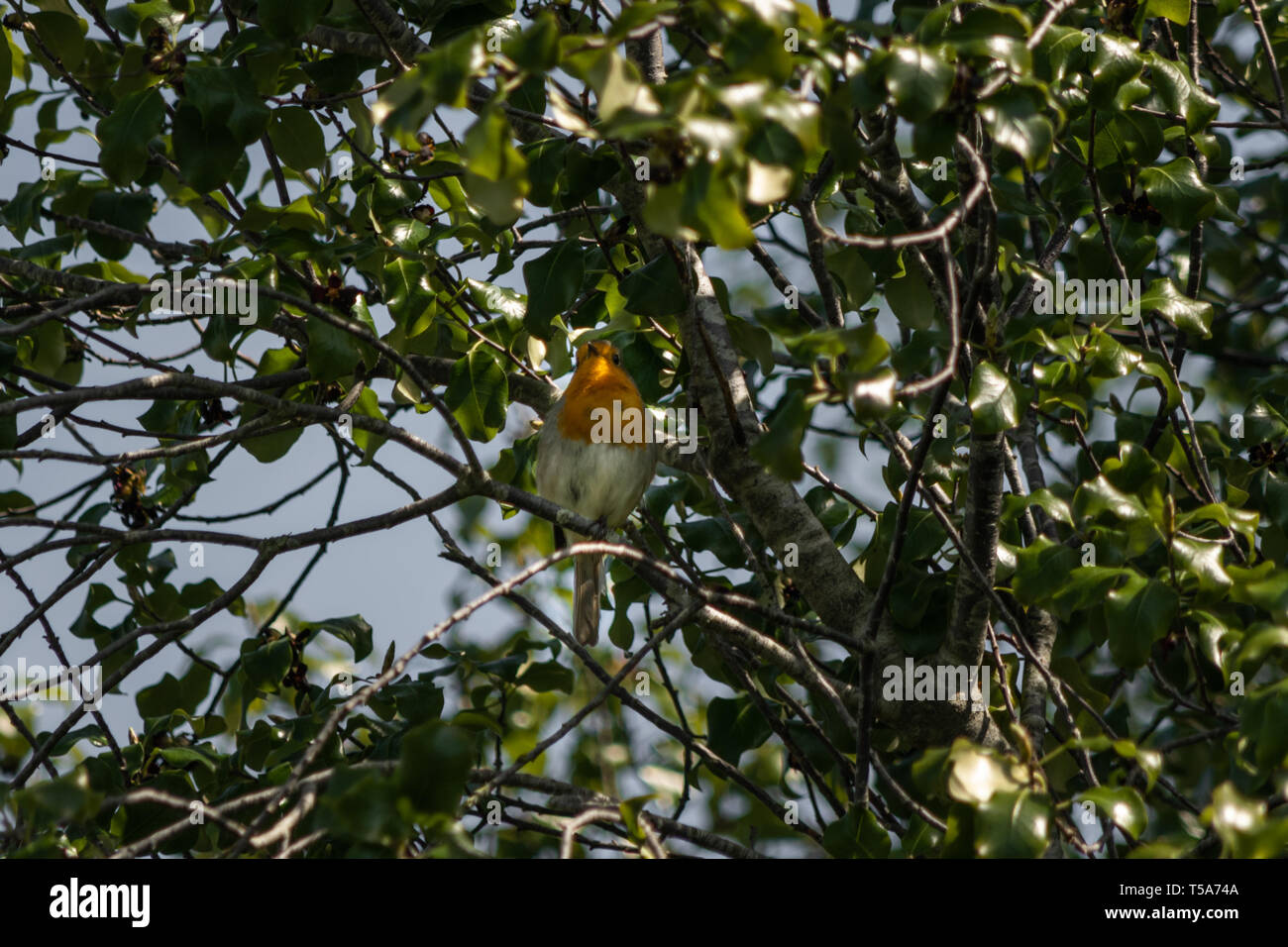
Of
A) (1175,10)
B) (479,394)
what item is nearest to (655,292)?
(479,394)

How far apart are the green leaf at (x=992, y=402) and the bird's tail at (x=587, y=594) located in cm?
336

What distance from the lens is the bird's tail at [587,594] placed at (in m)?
6.09

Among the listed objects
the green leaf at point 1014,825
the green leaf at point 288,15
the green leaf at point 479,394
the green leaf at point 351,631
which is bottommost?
the green leaf at point 1014,825

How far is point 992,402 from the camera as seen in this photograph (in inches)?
113

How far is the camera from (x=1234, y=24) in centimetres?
593

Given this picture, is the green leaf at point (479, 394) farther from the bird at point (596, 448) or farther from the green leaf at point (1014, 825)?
the green leaf at point (1014, 825)

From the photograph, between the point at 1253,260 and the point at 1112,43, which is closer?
the point at 1112,43

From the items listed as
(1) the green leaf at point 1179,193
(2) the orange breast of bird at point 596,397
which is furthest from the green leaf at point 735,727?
(1) the green leaf at point 1179,193

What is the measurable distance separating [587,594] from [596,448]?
3.29ft

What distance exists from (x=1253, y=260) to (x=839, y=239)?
194 inches

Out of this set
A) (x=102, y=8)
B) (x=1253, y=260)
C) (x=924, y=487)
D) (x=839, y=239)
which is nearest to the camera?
(x=839, y=239)

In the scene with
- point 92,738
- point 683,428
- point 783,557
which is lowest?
point 92,738

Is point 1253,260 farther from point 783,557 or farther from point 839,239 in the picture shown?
point 839,239

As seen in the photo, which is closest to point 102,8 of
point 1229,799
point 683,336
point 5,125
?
point 5,125
